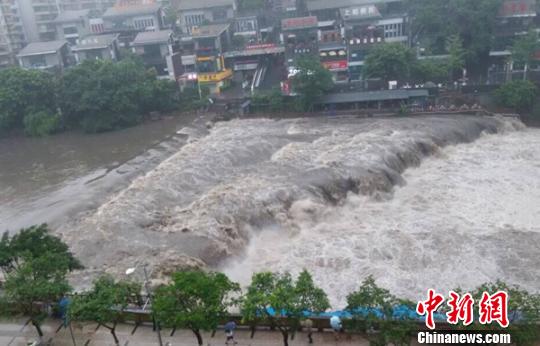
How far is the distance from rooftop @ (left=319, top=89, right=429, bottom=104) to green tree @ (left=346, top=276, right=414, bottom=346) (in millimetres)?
30240

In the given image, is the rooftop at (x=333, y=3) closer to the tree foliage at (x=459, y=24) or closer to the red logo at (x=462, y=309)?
the tree foliage at (x=459, y=24)

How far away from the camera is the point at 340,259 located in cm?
2088

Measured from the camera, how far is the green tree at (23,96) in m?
44.8

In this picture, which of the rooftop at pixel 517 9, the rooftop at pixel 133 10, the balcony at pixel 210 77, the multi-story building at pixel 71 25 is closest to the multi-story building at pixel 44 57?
the rooftop at pixel 133 10

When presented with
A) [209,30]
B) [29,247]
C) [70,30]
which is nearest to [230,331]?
[29,247]

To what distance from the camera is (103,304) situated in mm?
13773

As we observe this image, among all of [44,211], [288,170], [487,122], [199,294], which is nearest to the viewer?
[199,294]

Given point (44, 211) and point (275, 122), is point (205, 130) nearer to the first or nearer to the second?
point (275, 122)

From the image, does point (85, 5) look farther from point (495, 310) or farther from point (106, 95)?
point (495, 310)

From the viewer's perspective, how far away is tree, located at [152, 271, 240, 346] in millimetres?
13125

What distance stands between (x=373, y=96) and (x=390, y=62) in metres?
3.55

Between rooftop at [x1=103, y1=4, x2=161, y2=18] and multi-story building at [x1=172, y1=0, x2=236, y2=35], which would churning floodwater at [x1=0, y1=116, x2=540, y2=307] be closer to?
multi-story building at [x1=172, y1=0, x2=236, y2=35]

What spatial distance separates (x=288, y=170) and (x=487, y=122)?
17.2 metres

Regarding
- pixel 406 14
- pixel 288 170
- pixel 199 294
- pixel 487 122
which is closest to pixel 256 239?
pixel 288 170
